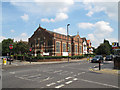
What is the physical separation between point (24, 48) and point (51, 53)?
37.5 feet

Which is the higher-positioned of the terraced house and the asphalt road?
the terraced house

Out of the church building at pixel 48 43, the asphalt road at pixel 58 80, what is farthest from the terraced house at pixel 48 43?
the asphalt road at pixel 58 80

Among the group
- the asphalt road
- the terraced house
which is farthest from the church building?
the asphalt road

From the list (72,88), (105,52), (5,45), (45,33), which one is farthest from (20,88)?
(5,45)

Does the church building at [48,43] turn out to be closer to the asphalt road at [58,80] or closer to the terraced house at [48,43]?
the terraced house at [48,43]

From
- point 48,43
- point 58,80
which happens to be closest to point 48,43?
point 48,43

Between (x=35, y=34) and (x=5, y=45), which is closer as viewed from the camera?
(x=35, y=34)

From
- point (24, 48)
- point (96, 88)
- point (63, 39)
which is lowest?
point (96, 88)

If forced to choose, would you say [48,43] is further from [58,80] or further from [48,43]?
[58,80]

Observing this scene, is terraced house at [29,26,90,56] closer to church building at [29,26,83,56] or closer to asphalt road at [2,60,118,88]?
church building at [29,26,83,56]

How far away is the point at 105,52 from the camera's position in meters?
67.8

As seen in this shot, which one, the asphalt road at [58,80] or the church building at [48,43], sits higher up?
the church building at [48,43]

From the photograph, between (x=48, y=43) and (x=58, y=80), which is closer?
(x=58, y=80)

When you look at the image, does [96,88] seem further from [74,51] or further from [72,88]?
[74,51]
